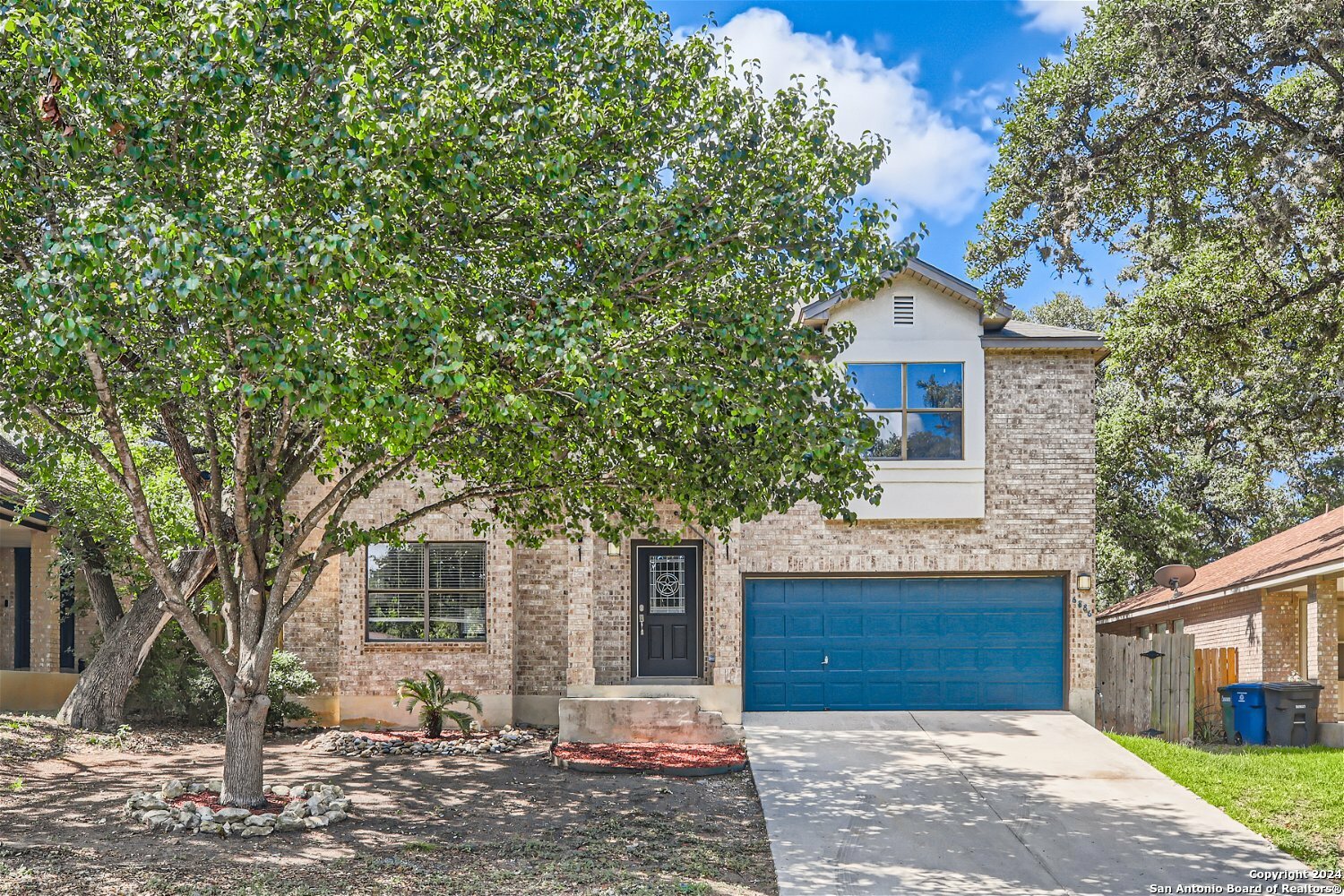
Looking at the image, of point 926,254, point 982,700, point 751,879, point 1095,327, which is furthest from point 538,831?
point 1095,327

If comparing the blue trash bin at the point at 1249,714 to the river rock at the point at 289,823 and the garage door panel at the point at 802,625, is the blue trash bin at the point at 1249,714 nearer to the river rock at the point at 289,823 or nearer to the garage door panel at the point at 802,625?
the garage door panel at the point at 802,625

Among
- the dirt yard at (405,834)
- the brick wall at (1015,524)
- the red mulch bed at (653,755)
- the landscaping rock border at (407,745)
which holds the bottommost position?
the landscaping rock border at (407,745)

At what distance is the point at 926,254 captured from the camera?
17250 millimetres

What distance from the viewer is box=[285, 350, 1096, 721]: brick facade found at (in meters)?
16.7

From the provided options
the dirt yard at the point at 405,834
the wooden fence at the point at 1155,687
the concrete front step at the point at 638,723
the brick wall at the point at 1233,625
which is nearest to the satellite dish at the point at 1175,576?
the brick wall at the point at 1233,625

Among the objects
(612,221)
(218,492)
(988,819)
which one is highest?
(612,221)

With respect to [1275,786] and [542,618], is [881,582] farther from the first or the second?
[1275,786]

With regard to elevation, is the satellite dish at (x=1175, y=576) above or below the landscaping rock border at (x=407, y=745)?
above

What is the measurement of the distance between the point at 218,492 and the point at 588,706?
6.20m

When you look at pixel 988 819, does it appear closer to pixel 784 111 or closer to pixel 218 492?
pixel 784 111

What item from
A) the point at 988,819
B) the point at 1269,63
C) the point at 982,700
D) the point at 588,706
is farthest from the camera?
the point at 982,700

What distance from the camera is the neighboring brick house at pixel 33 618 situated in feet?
57.4

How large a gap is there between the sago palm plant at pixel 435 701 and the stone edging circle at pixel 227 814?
4762 mm

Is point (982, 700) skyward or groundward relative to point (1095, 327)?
groundward
